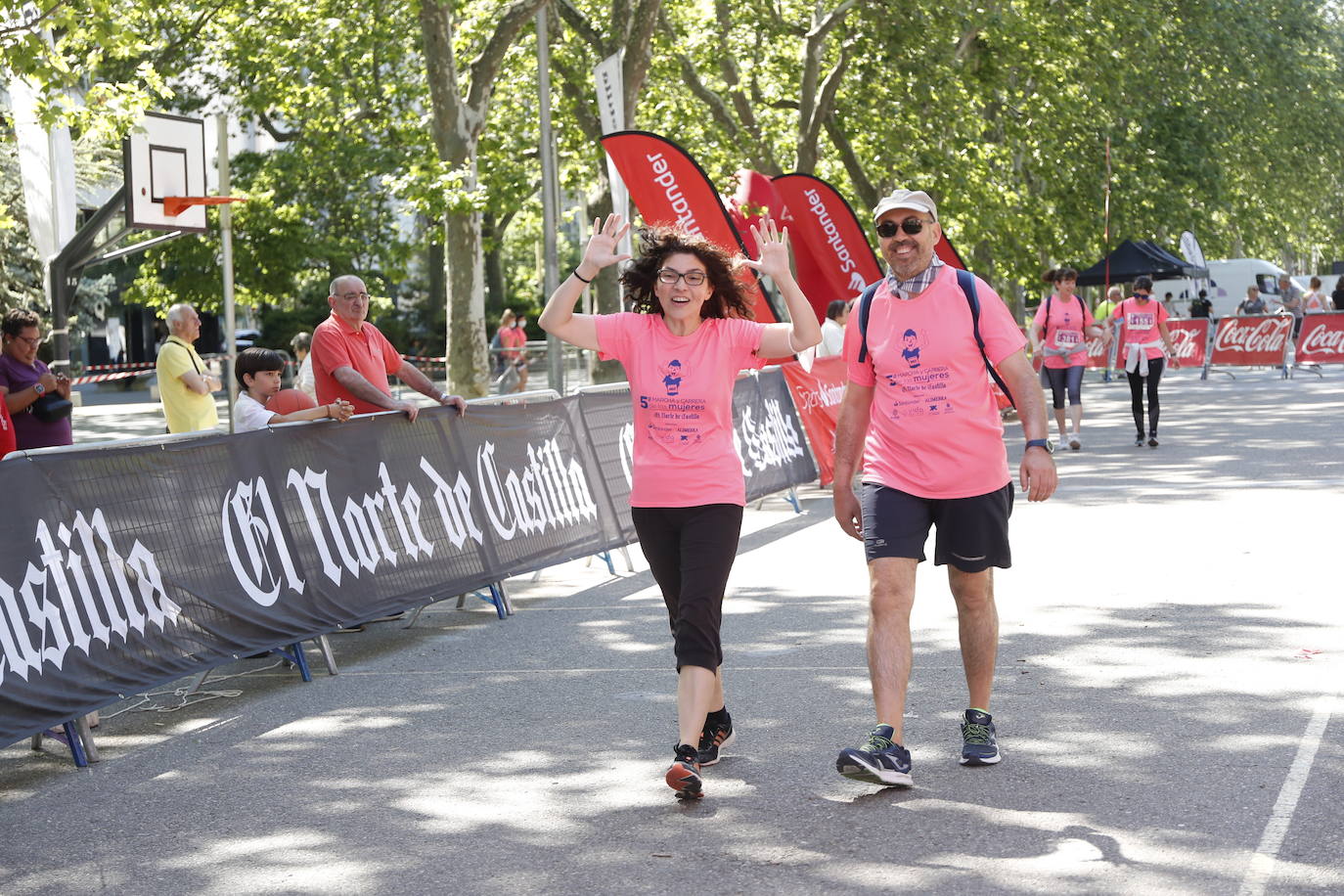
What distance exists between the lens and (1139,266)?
36.9 m

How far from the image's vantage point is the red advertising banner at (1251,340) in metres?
32.8

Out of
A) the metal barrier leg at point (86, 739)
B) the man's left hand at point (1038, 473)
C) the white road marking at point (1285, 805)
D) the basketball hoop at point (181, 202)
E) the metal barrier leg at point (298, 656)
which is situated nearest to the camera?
the white road marking at point (1285, 805)

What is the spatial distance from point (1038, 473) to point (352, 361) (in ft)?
16.9

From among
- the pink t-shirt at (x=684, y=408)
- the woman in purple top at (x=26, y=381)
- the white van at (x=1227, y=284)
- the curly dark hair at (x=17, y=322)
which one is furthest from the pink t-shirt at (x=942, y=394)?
the white van at (x=1227, y=284)

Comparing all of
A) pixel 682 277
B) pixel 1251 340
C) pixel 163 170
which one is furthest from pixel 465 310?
pixel 682 277

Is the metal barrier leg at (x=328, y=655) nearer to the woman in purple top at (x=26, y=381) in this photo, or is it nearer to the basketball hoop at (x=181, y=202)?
the woman in purple top at (x=26, y=381)

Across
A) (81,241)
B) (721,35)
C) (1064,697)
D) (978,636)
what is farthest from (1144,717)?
(721,35)

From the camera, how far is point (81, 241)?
2589 cm

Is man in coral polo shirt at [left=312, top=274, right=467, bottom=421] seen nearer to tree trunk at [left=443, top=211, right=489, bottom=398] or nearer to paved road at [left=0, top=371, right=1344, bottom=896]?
paved road at [left=0, top=371, right=1344, bottom=896]

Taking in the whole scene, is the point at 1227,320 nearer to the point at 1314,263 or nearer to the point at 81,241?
the point at 81,241

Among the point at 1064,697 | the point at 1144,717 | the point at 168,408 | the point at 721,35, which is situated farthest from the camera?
the point at 721,35

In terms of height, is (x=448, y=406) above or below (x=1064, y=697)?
above

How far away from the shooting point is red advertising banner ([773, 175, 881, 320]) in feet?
64.1

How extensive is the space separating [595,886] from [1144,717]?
260 cm
